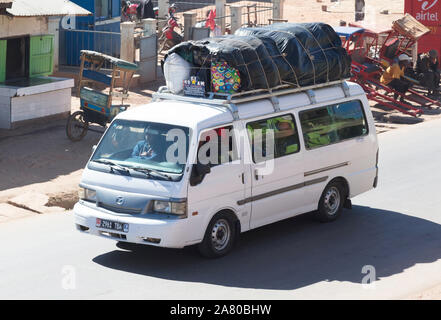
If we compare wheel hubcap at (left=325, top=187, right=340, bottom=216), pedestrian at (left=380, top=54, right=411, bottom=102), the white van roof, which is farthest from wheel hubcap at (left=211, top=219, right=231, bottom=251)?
pedestrian at (left=380, top=54, right=411, bottom=102)

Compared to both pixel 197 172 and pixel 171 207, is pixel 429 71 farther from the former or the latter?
pixel 171 207

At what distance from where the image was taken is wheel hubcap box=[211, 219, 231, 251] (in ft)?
33.4

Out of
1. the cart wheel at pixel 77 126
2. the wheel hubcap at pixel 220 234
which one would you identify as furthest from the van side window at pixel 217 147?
the cart wheel at pixel 77 126

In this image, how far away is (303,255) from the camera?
34.9ft

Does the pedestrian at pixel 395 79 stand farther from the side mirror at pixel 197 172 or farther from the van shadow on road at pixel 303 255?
the side mirror at pixel 197 172

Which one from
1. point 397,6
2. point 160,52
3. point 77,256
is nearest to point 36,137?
point 77,256

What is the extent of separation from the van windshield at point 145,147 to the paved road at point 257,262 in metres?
1.15

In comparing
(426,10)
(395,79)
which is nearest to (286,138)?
(395,79)

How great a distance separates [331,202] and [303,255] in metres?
1.68

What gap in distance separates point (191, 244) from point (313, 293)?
1.51 meters

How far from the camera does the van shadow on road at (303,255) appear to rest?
9742 millimetres

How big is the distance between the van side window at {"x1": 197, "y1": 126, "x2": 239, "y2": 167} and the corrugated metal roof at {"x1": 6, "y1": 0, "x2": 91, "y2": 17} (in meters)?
8.76

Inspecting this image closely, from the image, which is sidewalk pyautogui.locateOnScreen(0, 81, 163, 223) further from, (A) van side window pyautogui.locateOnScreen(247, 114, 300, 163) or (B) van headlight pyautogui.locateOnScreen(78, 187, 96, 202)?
(A) van side window pyautogui.locateOnScreen(247, 114, 300, 163)
